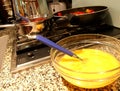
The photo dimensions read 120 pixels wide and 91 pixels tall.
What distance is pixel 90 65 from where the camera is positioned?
1.47 ft

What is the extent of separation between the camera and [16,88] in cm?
47

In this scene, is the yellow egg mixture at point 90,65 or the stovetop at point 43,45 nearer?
the yellow egg mixture at point 90,65

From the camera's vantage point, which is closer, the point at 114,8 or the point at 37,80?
the point at 37,80

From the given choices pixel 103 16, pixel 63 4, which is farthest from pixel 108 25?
pixel 63 4

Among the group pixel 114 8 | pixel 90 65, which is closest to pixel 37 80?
pixel 90 65

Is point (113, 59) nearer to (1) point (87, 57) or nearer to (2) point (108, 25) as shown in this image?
(1) point (87, 57)

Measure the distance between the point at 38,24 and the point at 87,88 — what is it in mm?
376

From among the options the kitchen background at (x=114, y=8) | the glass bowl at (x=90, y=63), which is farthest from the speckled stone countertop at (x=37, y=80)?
the kitchen background at (x=114, y=8)

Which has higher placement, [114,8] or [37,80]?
[114,8]

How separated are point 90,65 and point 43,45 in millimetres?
313

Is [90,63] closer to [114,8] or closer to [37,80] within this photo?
[37,80]

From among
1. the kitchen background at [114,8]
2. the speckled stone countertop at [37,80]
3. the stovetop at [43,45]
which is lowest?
the speckled stone countertop at [37,80]

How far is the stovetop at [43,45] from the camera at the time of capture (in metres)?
0.61

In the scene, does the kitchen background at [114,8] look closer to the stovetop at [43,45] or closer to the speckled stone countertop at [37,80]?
the stovetop at [43,45]
